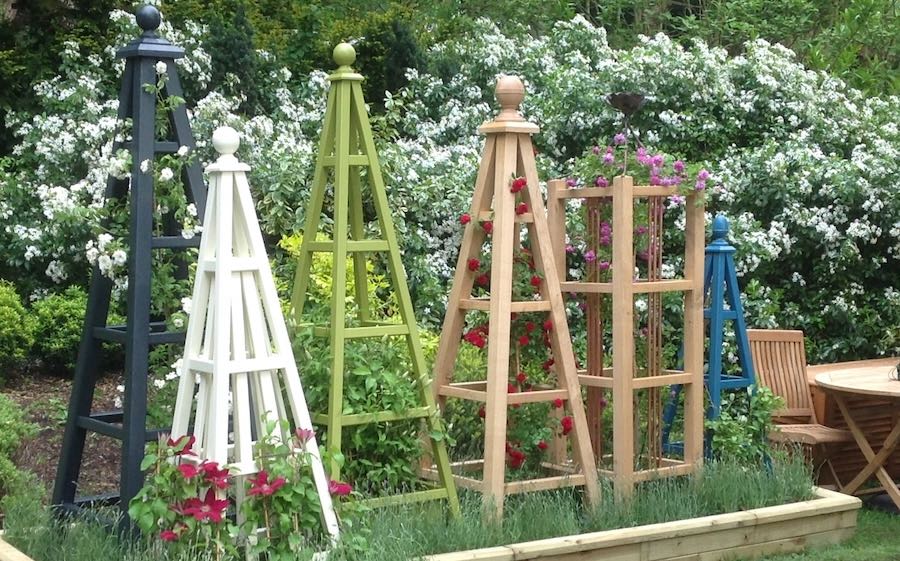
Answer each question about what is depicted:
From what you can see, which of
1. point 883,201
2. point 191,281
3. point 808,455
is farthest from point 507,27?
point 191,281

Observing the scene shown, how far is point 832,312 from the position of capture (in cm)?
818

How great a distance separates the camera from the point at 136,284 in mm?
4301

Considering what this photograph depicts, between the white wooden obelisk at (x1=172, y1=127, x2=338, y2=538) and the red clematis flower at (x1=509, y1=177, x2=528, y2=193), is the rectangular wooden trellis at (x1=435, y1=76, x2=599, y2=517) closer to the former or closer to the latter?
the red clematis flower at (x1=509, y1=177, x2=528, y2=193)

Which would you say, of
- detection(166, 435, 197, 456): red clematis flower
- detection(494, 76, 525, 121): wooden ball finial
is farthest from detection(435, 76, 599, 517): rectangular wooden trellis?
detection(166, 435, 197, 456): red clematis flower

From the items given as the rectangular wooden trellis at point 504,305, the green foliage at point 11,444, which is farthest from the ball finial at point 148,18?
the green foliage at point 11,444

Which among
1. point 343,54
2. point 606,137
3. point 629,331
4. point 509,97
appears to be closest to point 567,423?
point 629,331

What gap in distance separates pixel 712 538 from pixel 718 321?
1.14m

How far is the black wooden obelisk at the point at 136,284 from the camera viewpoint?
4.29 metres

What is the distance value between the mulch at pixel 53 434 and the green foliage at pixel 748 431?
2871mm

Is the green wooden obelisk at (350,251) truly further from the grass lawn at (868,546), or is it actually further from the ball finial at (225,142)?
the grass lawn at (868,546)

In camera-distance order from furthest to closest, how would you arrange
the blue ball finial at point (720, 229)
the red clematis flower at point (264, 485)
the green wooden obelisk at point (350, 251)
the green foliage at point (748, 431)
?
1. the blue ball finial at point (720, 229)
2. the green foliage at point (748, 431)
3. the green wooden obelisk at point (350, 251)
4. the red clematis flower at point (264, 485)

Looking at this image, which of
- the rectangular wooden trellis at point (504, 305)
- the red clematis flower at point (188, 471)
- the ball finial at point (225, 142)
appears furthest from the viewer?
the rectangular wooden trellis at point (504, 305)

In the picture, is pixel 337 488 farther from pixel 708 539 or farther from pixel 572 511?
pixel 708 539

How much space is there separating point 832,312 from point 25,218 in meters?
5.16
